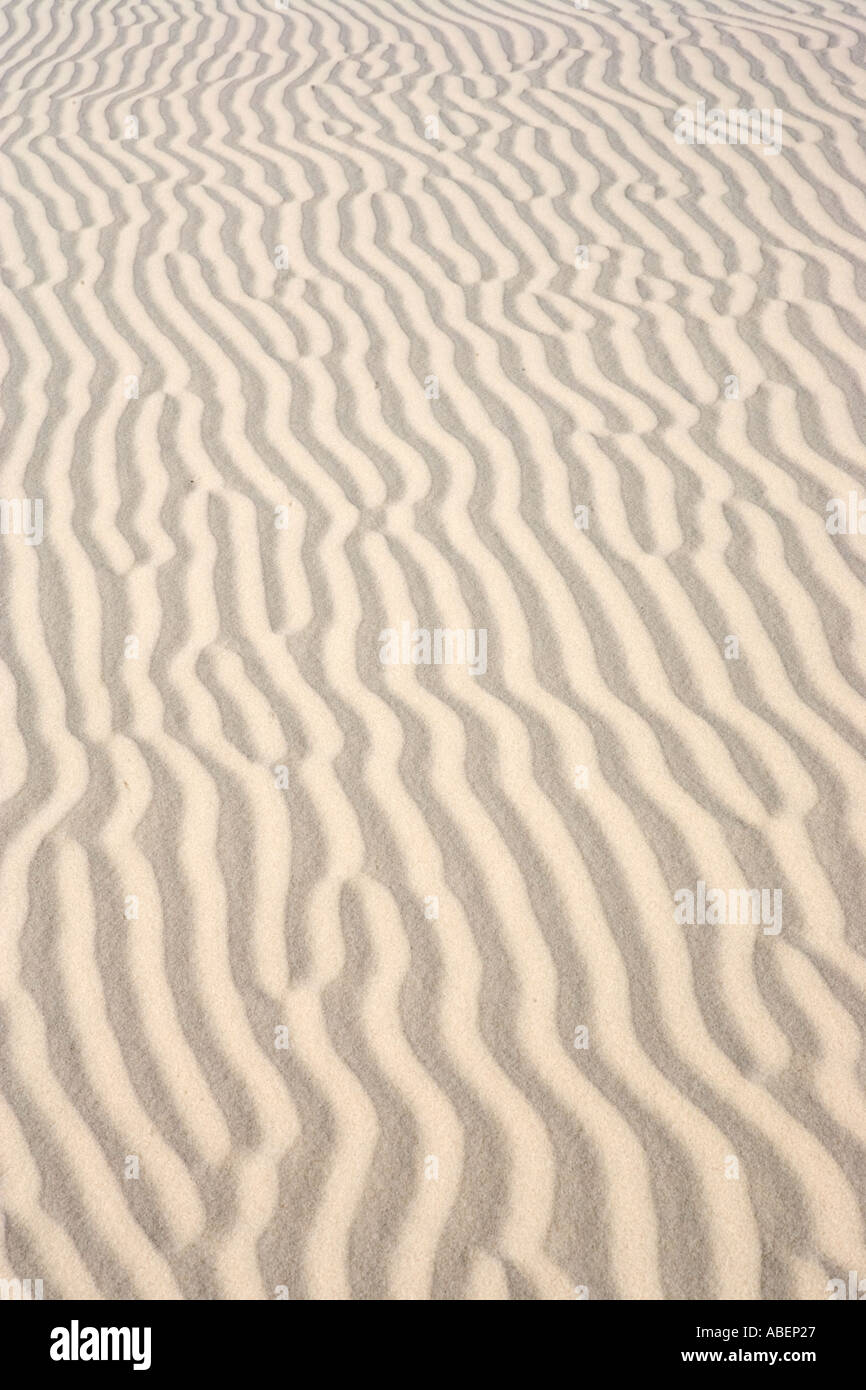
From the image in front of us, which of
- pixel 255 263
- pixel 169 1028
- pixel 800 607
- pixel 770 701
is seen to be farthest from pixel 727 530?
pixel 255 263

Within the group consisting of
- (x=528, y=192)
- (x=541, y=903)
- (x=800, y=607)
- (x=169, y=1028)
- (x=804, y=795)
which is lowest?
(x=169, y=1028)

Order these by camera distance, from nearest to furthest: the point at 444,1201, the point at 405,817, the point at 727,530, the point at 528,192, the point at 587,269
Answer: the point at 444,1201 < the point at 405,817 < the point at 727,530 < the point at 587,269 < the point at 528,192

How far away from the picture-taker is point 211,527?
4613mm

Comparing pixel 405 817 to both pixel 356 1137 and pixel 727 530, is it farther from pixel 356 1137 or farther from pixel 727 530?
pixel 727 530

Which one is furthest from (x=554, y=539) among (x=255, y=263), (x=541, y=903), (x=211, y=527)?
(x=255, y=263)

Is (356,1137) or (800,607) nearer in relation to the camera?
(356,1137)

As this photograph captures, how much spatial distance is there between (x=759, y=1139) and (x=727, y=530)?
2.25 m

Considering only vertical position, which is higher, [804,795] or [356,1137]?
[804,795]

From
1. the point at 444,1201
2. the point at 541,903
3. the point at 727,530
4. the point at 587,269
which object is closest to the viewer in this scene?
the point at 444,1201

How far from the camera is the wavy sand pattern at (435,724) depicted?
2764 mm

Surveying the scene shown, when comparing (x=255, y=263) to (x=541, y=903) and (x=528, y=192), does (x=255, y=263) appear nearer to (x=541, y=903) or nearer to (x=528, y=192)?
(x=528, y=192)

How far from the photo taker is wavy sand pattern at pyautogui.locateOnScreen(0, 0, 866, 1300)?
276 cm

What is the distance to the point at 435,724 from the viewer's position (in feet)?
12.5

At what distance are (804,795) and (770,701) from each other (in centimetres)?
37
